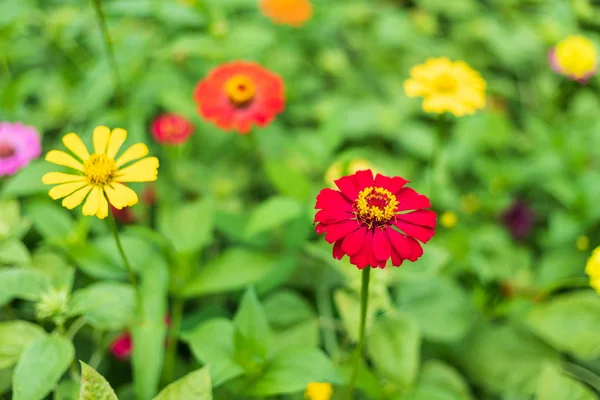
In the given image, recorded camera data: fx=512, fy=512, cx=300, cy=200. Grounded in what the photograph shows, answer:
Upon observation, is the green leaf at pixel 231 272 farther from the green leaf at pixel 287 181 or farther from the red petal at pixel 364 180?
the red petal at pixel 364 180

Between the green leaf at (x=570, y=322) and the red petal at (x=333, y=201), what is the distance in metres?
0.73

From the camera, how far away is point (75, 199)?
2.62 ft

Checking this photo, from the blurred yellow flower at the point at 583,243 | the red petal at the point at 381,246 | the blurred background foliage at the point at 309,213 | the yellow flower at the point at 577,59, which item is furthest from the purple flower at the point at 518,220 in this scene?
the red petal at the point at 381,246

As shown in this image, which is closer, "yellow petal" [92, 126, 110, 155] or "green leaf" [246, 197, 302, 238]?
"yellow petal" [92, 126, 110, 155]

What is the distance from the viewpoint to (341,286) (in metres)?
1.36

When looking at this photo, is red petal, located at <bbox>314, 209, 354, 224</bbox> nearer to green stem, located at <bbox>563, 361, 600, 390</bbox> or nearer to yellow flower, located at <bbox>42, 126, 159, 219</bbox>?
yellow flower, located at <bbox>42, 126, 159, 219</bbox>

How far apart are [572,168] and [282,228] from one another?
2.98 ft

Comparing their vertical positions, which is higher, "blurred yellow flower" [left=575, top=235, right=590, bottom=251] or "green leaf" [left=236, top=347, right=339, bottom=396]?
"blurred yellow flower" [left=575, top=235, right=590, bottom=251]

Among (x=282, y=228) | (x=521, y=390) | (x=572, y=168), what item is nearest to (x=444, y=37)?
(x=572, y=168)

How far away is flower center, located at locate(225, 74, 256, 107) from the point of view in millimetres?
1370

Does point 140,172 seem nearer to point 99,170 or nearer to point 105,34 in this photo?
point 99,170

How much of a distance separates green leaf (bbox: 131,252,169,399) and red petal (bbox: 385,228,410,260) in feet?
1.69

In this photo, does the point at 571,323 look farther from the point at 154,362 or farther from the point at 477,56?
the point at 477,56

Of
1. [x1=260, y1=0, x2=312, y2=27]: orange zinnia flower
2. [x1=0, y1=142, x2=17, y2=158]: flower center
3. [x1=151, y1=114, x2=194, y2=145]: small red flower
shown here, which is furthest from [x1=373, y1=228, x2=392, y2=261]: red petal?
[x1=260, y1=0, x2=312, y2=27]: orange zinnia flower
